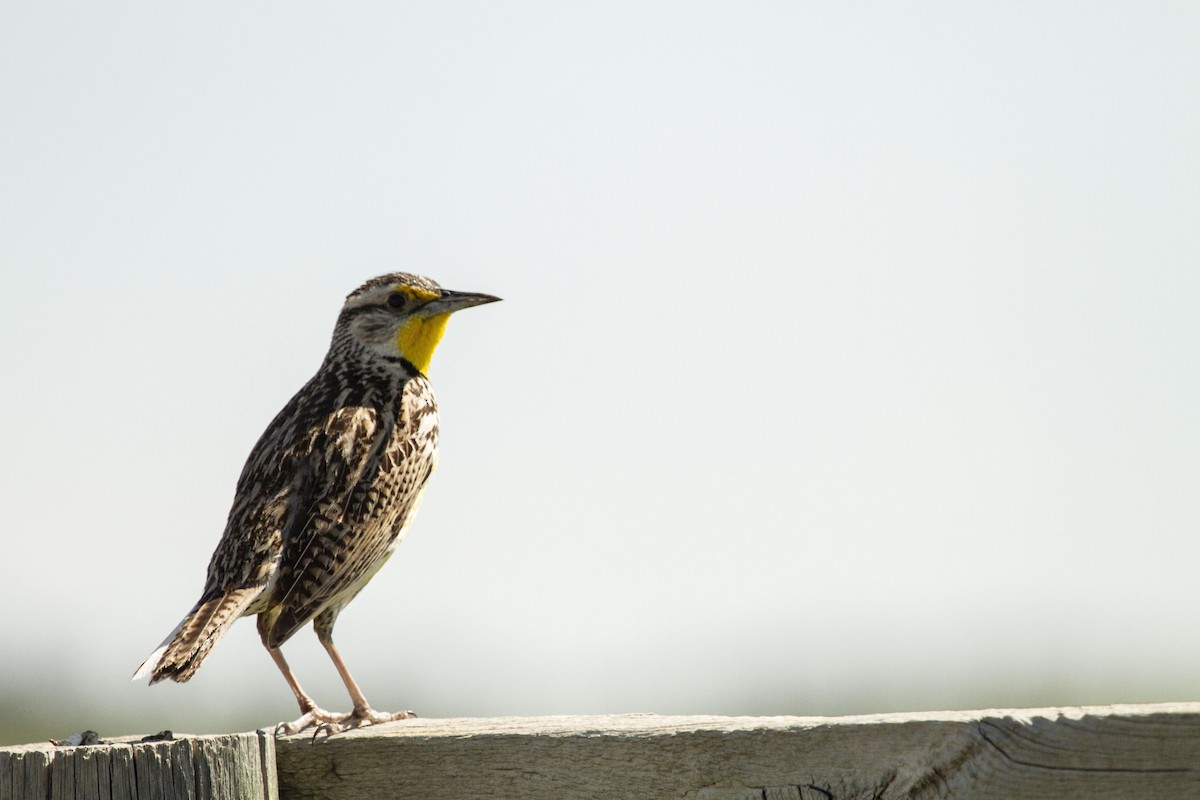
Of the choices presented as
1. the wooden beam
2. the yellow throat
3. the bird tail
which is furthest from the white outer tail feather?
the yellow throat

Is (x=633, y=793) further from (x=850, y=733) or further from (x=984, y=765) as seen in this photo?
(x=984, y=765)

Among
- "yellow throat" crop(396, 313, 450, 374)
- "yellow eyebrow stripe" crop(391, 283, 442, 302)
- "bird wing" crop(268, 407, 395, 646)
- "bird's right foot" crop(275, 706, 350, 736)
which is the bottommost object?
"bird's right foot" crop(275, 706, 350, 736)

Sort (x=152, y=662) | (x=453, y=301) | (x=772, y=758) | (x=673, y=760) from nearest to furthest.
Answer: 1. (x=772, y=758)
2. (x=673, y=760)
3. (x=152, y=662)
4. (x=453, y=301)

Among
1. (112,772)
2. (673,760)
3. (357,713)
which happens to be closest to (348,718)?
(357,713)

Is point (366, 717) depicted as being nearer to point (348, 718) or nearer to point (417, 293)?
point (348, 718)

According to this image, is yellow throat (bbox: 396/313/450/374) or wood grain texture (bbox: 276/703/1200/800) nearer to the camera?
wood grain texture (bbox: 276/703/1200/800)

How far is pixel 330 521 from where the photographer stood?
6508mm

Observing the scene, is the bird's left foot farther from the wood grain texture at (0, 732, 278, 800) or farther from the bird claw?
the wood grain texture at (0, 732, 278, 800)

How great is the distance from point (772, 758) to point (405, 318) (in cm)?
479

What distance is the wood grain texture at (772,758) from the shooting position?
2.98 m

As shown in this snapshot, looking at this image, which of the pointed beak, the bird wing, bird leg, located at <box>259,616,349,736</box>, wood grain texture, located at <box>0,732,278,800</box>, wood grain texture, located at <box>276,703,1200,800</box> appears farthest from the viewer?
the pointed beak

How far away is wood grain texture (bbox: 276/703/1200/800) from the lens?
298 centimetres

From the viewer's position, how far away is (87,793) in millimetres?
3529

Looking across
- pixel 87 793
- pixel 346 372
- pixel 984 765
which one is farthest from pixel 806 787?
pixel 346 372
